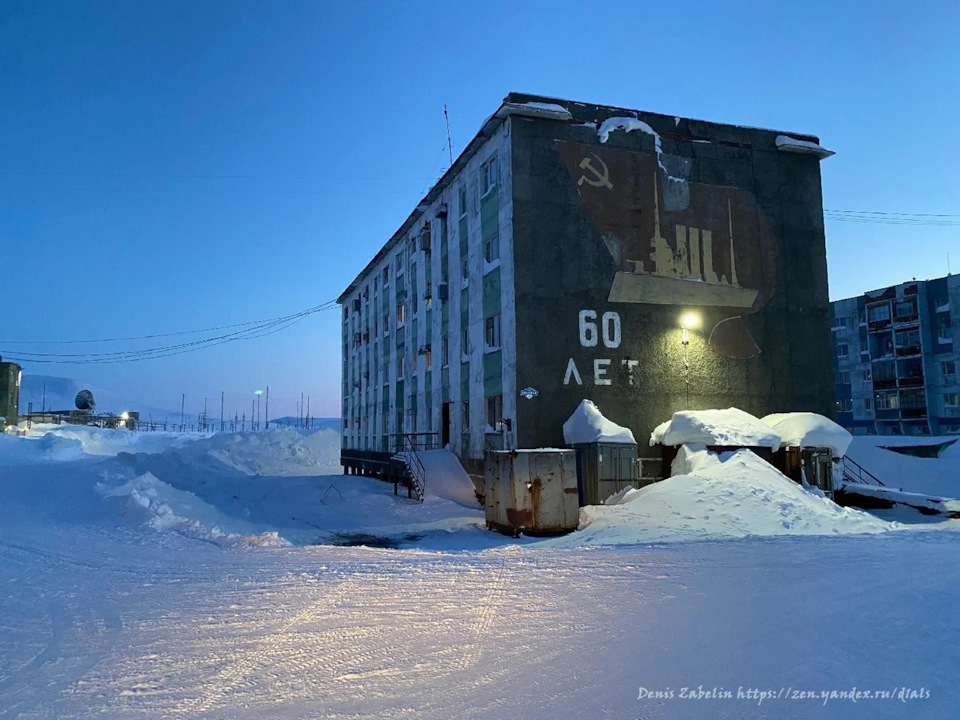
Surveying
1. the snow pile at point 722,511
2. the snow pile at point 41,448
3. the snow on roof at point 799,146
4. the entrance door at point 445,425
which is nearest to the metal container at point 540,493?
the snow pile at point 722,511

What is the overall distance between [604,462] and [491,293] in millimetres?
8462

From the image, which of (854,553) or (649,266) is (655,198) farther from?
(854,553)

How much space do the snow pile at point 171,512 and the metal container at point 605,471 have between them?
376 inches

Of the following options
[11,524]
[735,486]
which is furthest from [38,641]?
[735,486]

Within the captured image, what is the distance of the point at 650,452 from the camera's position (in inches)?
1011

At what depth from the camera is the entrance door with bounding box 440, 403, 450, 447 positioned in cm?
3177

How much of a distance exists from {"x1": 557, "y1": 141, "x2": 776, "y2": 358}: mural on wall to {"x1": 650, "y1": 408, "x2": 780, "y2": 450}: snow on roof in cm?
471

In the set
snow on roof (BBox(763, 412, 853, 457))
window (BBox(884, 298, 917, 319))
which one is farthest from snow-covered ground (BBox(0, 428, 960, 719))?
window (BBox(884, 298, 917, 319))

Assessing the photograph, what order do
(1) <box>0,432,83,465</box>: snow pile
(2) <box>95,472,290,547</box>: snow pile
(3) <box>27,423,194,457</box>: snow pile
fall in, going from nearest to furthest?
(2) <box>95,472,290,547</box>: snow pile → (1) <box>0,432,83,465</box>: snow pile → (3) <box>27,423,194,457</box>: snow pile

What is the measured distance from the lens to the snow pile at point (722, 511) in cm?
1538

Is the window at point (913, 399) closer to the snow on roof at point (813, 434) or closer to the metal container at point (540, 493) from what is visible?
the snow on roof at point (813, 434)

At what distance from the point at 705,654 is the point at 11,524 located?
14.7m

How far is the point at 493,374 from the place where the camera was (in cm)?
2648

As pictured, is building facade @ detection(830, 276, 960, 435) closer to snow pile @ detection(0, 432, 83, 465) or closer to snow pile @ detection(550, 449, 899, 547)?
snow pile @ detection(550, 449, 899, 547)
